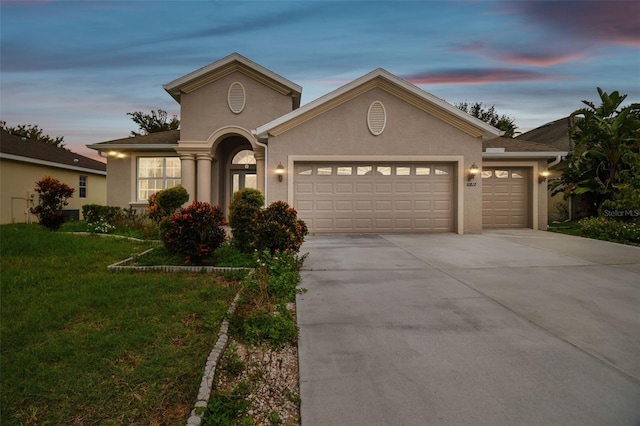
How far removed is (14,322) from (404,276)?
5.50 metres

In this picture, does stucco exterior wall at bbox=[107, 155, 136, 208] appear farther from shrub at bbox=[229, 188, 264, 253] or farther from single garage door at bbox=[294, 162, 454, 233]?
shrub at bbox=[229, 188, 264, 253]

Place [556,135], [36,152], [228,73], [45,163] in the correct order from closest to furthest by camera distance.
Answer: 1. [228,73]
2. [45,163]
3. [36,152]
4. [556,135]

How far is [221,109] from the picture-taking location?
539 inches

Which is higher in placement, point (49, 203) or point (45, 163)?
point (45, 163)

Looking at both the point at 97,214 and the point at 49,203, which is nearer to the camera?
the point at 49,203

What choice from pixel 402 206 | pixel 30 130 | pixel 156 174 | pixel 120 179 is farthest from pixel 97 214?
pixel 30 130

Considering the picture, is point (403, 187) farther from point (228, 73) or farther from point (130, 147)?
point (130, 147)

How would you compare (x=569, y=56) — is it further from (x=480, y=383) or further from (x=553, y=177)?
(x=480, y=383)

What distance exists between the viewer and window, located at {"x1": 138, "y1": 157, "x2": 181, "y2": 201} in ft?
47.9

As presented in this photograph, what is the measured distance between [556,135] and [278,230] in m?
21.6

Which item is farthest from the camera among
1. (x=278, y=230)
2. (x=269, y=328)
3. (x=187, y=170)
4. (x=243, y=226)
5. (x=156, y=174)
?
(x=156, y=174)

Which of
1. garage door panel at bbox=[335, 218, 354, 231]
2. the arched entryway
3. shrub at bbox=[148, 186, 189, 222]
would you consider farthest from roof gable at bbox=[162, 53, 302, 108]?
garage door panel at bbox=[335, 218, 354, 231]

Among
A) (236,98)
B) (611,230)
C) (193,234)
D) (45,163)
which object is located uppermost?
(236,98)

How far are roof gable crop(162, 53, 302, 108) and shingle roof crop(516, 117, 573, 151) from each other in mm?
14761
